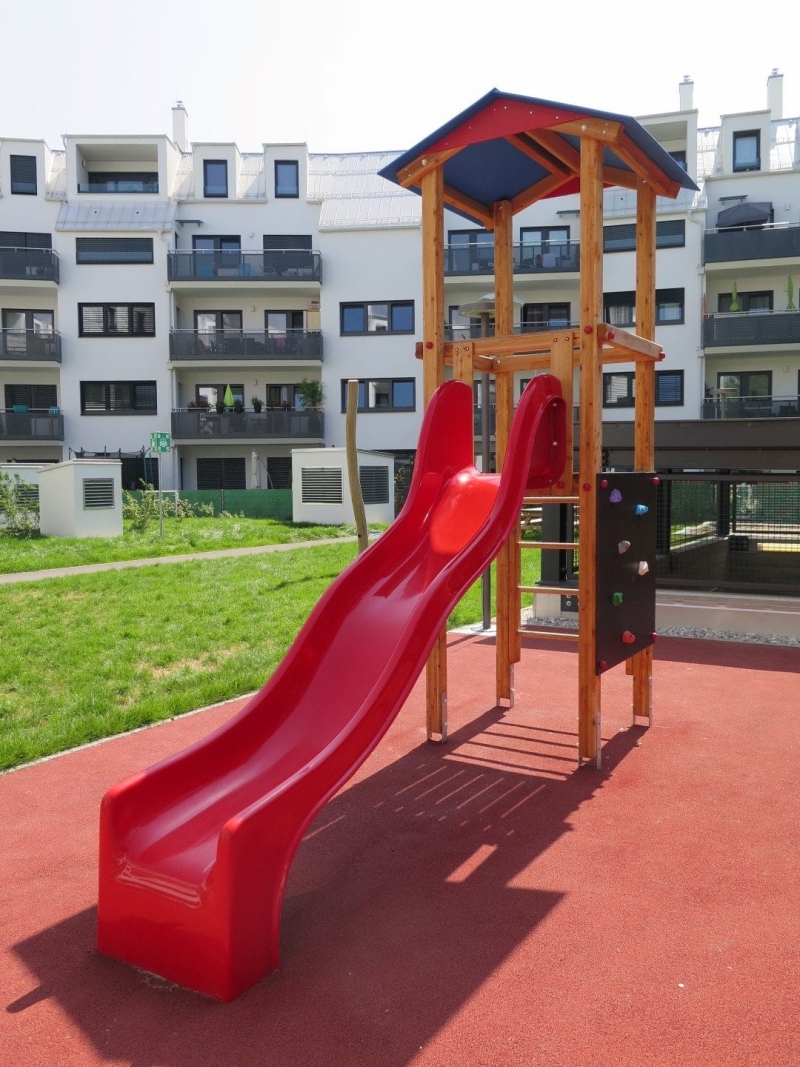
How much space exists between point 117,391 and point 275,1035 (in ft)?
113

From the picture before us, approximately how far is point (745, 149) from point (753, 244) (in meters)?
5.11

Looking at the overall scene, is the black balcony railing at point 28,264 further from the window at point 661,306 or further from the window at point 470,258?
the window at point 661,306

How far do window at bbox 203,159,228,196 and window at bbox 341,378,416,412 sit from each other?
9.54 metres

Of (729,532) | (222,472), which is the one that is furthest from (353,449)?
(222,472)

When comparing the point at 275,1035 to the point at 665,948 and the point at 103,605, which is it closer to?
the point at 665,948

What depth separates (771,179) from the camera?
3253 cm

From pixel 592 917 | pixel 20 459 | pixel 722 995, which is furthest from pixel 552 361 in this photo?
pixel 20 459

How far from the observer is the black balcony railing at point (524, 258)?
107 ft

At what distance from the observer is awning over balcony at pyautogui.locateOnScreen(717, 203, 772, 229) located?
103 ft

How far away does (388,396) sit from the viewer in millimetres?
34531

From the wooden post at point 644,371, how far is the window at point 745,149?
3130cm

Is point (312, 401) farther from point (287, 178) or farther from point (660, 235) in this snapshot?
point (660, 235)

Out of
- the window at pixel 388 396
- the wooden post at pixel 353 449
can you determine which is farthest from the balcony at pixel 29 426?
the wooden post at pixel 353 449

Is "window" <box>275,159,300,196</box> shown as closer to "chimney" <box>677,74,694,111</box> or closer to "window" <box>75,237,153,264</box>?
"window" <box>75,237,153,264</box>
